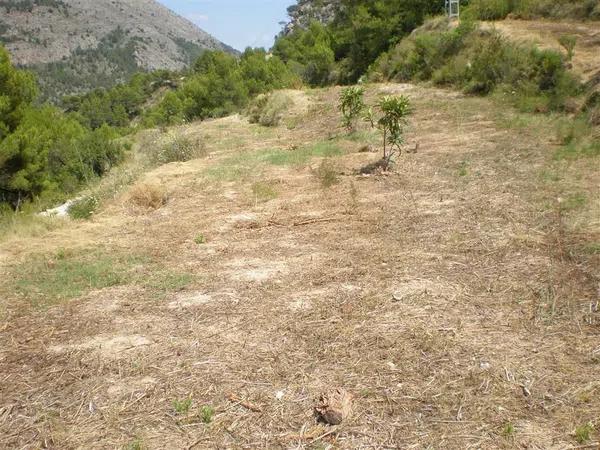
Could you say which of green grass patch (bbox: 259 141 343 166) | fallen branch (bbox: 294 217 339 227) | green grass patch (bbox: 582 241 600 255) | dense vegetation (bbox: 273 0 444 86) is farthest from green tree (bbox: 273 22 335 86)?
green grass patch (bbox: 582 241 600 255)

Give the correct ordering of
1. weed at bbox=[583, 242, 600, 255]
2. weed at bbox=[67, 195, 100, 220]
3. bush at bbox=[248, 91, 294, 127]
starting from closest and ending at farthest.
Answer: weed at bbox=[583, 242, 600, 255] → weed at bbox=[67, 195, 100, 220] → bush at bbox=[248, 91, 294, 127]

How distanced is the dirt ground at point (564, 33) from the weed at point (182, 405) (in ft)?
37.5

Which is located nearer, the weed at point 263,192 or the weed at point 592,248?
the weed at point 592,248

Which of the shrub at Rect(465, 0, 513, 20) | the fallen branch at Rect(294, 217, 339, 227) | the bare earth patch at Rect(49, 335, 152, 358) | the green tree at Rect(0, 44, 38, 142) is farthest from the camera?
the shrub at Rect(465, 0, 513, 20)

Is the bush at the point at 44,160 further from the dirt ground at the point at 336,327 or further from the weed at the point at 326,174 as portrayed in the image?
the dirt ground at the point at 336,327

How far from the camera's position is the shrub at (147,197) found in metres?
8.00

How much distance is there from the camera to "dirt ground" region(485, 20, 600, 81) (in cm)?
1228

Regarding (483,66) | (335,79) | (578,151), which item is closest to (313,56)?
(335,79)

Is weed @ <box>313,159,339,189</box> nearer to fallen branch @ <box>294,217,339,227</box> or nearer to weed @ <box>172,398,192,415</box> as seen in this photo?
fallen branch @ <box>294,217,339,227</box>

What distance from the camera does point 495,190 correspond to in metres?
6.59

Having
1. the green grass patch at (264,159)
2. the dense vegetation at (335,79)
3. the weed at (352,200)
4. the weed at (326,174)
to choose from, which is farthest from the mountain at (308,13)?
the weed at (352,200)

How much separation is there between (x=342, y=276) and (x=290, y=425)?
6.47 feet

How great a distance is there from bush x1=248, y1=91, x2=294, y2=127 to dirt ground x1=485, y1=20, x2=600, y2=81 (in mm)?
6869

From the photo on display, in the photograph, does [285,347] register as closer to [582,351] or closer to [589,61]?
[582,351]
